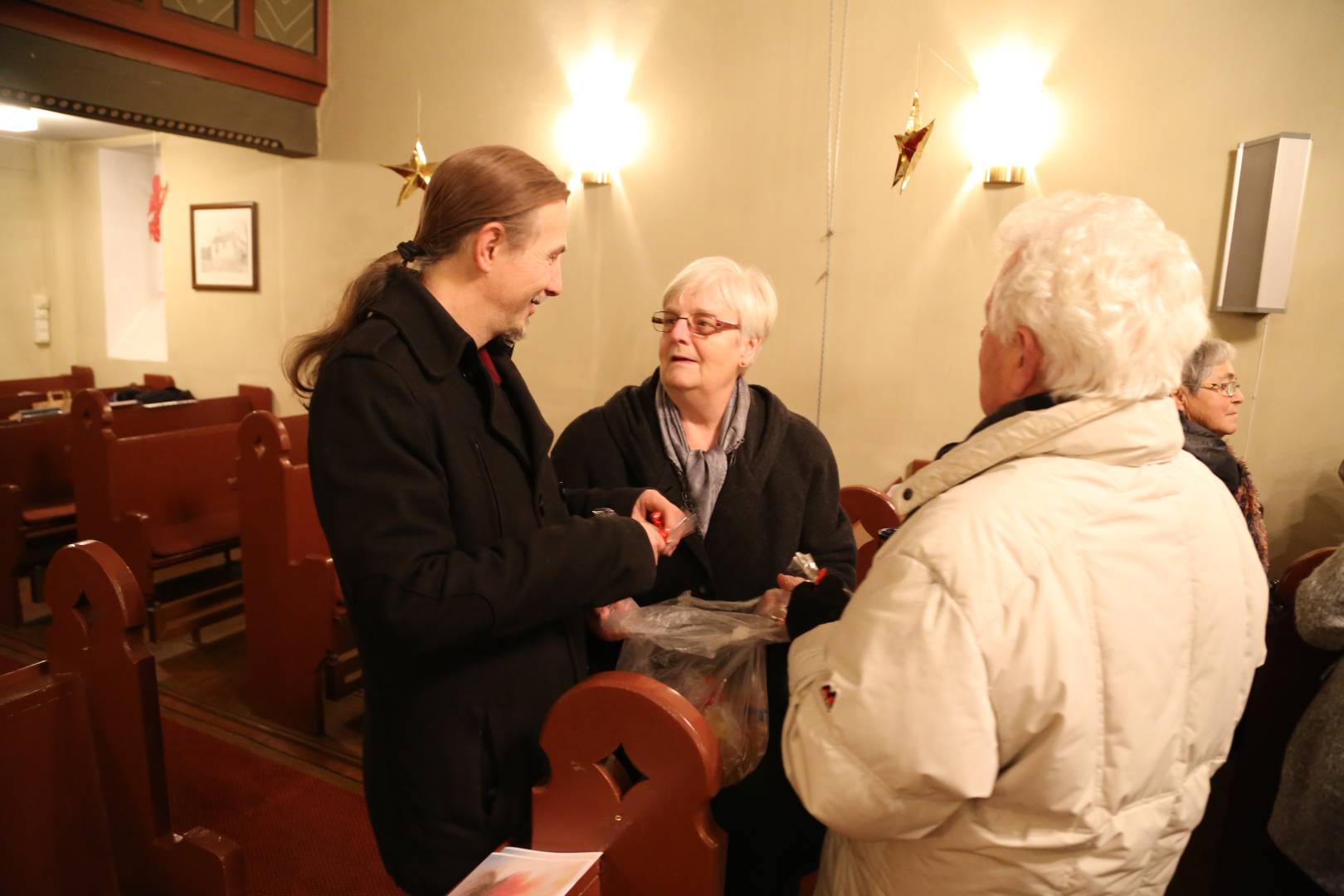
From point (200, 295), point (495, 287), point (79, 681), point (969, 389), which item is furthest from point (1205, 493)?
point (200, 295)

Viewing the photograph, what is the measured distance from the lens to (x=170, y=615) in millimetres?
3459

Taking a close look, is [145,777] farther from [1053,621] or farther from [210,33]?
[210,33]

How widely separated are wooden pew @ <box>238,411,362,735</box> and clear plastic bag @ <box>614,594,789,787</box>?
1.95m

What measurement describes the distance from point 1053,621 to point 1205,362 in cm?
228

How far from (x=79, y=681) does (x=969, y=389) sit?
307 cm

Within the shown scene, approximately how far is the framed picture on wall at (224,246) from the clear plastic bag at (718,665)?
5241 mm

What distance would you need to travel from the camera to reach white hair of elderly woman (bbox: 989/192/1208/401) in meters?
0.87

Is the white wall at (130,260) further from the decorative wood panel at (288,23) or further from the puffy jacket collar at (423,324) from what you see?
the puffy jacket collar at (423,324)

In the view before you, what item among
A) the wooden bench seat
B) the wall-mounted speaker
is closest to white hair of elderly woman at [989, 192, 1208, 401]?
the wall-mounted speaker

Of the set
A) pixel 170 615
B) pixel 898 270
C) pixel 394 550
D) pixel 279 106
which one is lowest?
pixel 170 615

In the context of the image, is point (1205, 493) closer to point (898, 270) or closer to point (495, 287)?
point (495, 287)

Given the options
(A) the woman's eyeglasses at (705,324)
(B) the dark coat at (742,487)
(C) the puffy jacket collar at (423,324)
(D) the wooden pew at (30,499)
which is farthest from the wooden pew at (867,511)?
(D) the wooden pew at (30,499)

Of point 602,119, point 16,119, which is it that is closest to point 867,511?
point 602,119

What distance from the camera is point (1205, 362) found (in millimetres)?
2584
